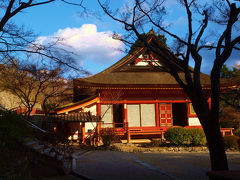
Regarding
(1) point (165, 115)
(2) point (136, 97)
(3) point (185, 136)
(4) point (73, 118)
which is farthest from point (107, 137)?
(1) point (165, 115)

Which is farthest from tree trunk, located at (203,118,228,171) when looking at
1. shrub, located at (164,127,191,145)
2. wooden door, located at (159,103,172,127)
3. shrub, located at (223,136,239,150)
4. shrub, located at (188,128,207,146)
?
wooden door, located at (159,103,172,127)

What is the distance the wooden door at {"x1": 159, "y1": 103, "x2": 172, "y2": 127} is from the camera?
16812 mm

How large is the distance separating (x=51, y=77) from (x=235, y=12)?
11712 millimetres

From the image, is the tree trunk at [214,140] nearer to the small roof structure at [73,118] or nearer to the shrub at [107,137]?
the shrub at [107,137]

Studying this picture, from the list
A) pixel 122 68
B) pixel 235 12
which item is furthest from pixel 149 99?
pixel 235 12

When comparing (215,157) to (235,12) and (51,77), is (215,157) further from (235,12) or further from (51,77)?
(51,77)

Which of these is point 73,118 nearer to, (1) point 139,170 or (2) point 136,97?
(2) point 136,97

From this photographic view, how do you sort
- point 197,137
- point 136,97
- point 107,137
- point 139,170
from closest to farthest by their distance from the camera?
point 139,170
point 107,137
point 197,137
point 136,97

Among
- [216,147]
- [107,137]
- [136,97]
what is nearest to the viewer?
[216,147]

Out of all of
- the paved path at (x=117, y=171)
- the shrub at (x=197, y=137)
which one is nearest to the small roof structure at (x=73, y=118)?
the paved path at (x=117, y=171)

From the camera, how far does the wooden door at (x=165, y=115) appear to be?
16812mm

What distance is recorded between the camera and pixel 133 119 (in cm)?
1653

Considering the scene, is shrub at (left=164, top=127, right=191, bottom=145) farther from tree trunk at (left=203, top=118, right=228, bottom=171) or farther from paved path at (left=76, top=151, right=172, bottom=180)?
tree trunk at (left=203, top=118, right=228, bottom=171)

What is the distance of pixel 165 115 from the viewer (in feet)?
55.4
